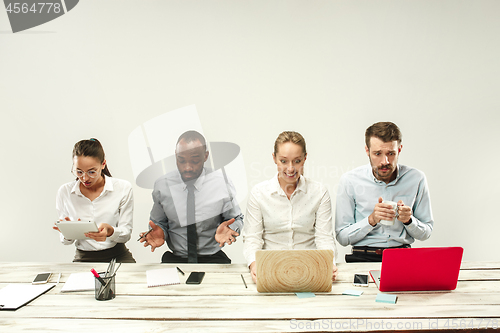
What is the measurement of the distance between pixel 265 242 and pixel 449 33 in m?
2.63

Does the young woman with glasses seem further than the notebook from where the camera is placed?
Yes

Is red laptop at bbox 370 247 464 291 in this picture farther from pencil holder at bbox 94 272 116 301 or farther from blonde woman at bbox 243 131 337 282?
pencil holder at bbox 94 272 116 301

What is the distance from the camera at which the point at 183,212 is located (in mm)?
2346

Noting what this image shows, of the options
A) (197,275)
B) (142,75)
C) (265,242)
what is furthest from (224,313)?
(142,75)

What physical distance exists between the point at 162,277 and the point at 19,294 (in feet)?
1.99

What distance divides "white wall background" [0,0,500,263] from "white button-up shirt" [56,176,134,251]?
0.86 metres

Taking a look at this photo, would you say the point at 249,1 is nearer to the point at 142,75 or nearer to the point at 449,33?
the point at 142,75

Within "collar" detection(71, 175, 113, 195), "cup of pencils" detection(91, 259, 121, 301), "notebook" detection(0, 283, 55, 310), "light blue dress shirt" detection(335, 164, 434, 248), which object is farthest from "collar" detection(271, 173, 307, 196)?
"notebook" detection(0, 283, 55, 310)

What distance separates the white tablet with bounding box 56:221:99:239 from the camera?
5.71 feet

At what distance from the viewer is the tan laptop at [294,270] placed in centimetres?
140

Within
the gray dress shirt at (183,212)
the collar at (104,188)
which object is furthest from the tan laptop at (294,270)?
the collar at (104,188)

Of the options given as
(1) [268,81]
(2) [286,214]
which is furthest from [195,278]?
(1) [268,81]

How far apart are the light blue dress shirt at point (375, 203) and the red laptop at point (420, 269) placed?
2.11 feet

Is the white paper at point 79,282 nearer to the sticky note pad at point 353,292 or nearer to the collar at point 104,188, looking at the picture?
the collar at point 104,188
